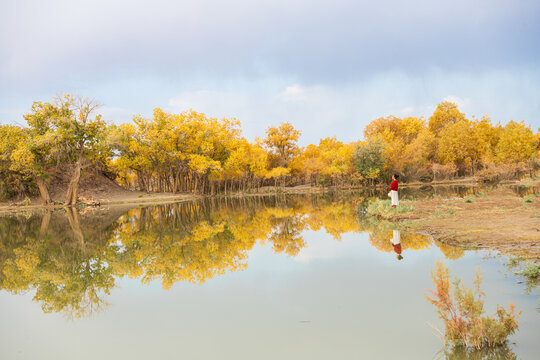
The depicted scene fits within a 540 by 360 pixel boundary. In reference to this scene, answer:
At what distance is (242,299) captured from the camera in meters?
6.18

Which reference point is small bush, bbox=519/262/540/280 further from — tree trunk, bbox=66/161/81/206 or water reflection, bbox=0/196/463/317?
tree trunk, bbox=66/161/81/206

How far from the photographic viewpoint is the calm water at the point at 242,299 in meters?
4.42

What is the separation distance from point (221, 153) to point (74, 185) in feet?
65.7

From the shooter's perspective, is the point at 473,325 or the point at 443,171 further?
the point at 443,171

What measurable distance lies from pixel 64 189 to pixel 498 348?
5064 centimetres

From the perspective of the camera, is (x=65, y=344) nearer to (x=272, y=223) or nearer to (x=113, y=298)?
(x=113, y=298)

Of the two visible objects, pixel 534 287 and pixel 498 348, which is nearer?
pixel 498 348

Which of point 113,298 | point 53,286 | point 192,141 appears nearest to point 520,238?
point 113,298

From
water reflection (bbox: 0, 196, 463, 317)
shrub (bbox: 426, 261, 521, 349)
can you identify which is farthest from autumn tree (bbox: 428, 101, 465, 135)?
shrub (bbox: 426, 261, 521, 349)

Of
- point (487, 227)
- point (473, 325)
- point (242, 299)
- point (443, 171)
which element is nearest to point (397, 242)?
point (487, 227)

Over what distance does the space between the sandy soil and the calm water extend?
778 mm

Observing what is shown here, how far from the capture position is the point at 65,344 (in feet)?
16.0

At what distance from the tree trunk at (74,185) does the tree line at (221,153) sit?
0.36ft

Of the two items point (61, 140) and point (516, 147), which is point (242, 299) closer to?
point (61, 140)
